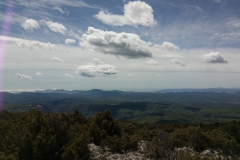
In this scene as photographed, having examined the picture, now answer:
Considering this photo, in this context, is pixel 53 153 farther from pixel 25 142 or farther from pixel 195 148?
pixel 195 148

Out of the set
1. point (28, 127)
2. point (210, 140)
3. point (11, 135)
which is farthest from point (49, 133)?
point (210, 140)

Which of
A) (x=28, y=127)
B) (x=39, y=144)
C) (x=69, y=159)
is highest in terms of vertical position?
(x=28, y=127)

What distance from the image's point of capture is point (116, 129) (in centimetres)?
3198

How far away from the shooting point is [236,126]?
34875mm

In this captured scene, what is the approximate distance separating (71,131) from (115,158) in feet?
21.6

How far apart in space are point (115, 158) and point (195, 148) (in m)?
15.1

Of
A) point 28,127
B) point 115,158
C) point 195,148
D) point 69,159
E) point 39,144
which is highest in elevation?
point 28,127

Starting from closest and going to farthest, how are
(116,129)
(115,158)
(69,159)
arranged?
(69,159)
(115,158)
(116,129)

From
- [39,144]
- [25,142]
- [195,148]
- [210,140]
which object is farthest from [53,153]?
[210,140]

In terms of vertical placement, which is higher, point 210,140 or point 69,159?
point 69,159

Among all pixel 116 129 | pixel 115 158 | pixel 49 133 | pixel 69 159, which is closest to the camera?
pixel 69 159

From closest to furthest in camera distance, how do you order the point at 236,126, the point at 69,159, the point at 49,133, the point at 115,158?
the point at 69,159 < the point at 49,133 < the point at 115,158 < the point at 236,126

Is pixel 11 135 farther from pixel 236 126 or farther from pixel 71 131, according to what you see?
pixel 236 126

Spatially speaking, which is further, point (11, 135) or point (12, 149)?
point (11, 135)
